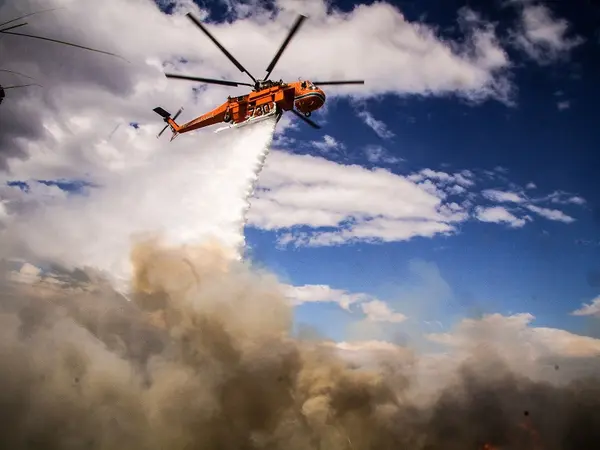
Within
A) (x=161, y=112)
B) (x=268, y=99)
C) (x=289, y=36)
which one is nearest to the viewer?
(x=289, y=36)

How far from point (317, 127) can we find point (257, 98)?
6632 mm

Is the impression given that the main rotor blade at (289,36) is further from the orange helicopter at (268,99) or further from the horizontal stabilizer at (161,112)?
the horizontal stabilizer at (161,112)

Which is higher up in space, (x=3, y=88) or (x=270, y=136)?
(x=270, y=136)

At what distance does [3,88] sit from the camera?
61.3 feet

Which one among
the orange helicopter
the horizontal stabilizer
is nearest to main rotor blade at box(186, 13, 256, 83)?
the orange helicopter

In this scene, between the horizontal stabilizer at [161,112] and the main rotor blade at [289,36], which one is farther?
the horizontal stabilizer at [161,112]

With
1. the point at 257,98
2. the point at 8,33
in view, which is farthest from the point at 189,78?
the point at 8,33

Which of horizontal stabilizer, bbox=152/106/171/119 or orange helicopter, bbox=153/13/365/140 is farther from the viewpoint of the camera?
horizontal stabilizer, bbox=152/106/171/119

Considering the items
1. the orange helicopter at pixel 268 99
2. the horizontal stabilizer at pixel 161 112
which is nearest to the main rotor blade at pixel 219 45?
the orange helicopter at pixel 268 99

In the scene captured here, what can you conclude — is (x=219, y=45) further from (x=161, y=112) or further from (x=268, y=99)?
(x=161, y=112)

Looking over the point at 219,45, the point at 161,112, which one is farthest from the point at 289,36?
the point at 161,112

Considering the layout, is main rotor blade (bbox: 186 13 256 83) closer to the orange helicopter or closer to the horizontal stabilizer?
the orange helicopter

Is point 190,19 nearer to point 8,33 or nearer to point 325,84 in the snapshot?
point 325,84

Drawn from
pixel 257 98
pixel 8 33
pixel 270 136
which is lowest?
pixel 8 33
